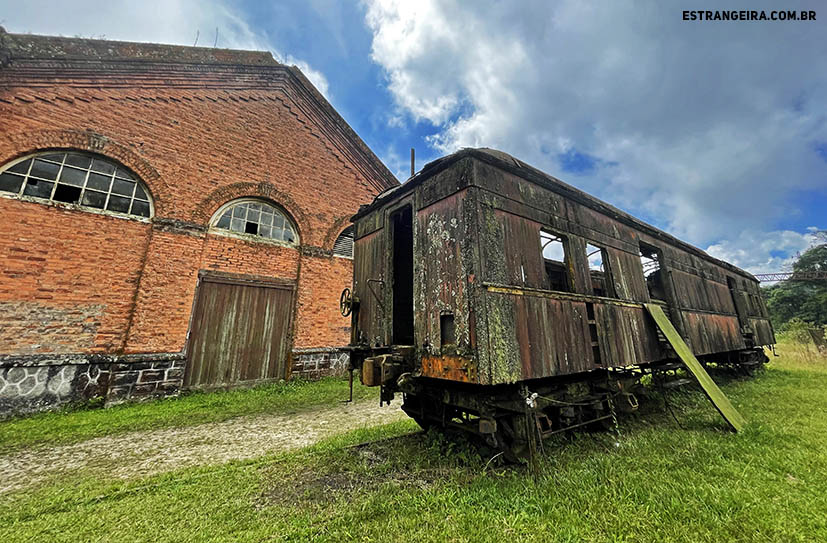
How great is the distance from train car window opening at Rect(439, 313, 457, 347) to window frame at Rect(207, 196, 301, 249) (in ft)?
24.2

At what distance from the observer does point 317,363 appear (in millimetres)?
9312

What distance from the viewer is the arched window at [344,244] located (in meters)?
10.4

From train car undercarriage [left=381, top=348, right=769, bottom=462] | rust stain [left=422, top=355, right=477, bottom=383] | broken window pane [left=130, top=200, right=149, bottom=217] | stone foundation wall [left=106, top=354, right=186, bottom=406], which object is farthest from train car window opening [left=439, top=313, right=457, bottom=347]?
broken window pane [left=130, top=200, right=149, bottom=217]

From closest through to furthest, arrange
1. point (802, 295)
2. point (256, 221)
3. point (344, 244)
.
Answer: point (256, 221)
point (344, 244)
point (802, 295)

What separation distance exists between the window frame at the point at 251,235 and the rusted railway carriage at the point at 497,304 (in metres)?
4.70

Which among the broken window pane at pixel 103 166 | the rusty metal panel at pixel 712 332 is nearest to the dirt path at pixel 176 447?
the broken window pane at pixel 103 166

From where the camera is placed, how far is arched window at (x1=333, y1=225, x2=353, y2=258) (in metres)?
10.4

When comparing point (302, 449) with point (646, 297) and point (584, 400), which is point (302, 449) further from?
point (646, 297)

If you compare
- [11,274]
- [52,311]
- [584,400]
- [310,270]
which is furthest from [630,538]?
[11,274]

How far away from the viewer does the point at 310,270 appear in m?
9.67

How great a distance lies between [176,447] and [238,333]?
410 centimetres

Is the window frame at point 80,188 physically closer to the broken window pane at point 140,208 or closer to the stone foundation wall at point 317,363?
the broken window pane at point 140,208

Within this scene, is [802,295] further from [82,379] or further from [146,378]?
[82,379]

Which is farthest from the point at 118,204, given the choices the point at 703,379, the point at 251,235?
the point at 703,379
